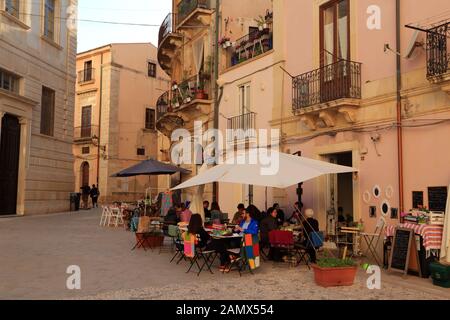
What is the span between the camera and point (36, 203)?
2141cm

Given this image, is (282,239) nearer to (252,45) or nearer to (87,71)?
(252,45)

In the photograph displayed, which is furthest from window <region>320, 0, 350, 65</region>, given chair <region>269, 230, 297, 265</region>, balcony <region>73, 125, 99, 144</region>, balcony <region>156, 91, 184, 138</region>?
balcony <region>73, 125, 99, 144</region>

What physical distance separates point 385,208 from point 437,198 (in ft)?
4.65

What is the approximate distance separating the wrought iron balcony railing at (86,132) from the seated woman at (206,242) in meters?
27.8

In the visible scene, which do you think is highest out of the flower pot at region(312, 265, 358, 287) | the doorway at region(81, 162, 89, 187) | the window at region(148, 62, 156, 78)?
the window at region(148, 62, 156, 78)

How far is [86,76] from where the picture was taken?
37531 millimetres

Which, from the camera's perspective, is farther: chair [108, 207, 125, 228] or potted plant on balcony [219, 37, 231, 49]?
chair [108, 207, 125, 228]

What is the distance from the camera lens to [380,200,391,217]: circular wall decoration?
10398 mm

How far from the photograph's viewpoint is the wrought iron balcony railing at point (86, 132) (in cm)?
3594

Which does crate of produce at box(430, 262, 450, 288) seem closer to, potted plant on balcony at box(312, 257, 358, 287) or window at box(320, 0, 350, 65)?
potted plant on balcony at box(312, 257, 358, 287)

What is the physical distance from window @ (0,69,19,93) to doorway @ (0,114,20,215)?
3.85 ft

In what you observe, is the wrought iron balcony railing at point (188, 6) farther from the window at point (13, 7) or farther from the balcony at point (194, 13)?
the window at point (13, 7)
